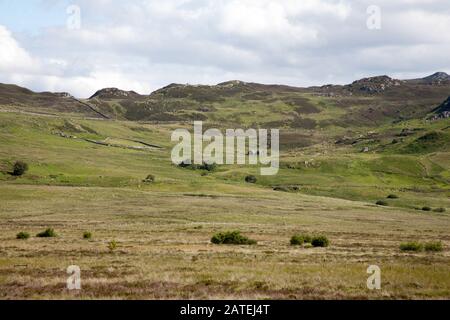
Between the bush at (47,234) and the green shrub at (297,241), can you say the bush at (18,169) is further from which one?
the green shrub at (297,241)

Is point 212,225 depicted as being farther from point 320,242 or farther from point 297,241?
point 320,242

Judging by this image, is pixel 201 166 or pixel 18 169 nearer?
pixel 18 169

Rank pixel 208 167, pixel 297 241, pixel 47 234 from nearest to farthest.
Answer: pixel 297 241 → pixel 47 234 → pixel 208 167

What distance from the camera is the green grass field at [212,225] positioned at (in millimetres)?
23688

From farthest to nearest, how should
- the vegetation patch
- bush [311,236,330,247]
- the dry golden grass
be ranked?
the vegetation patch, bush [311,236,330,247], the dry golden grass

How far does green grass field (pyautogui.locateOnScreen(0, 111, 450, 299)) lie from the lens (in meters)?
23.7

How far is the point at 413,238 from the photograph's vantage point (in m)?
51.4

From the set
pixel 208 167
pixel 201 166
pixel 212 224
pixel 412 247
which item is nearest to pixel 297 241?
pixel 412 247

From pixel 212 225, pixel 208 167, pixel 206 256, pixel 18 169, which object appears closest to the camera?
pixel 206 256

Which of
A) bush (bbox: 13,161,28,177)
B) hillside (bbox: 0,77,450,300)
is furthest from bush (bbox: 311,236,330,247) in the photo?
bush (bbox: 13,161,28,177)

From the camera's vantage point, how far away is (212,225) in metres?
60.1

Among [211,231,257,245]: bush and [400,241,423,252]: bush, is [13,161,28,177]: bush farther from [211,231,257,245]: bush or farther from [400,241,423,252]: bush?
[400,241,423,252]: bush

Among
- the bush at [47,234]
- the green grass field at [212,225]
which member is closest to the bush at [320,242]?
the green grass field at [212,225]
